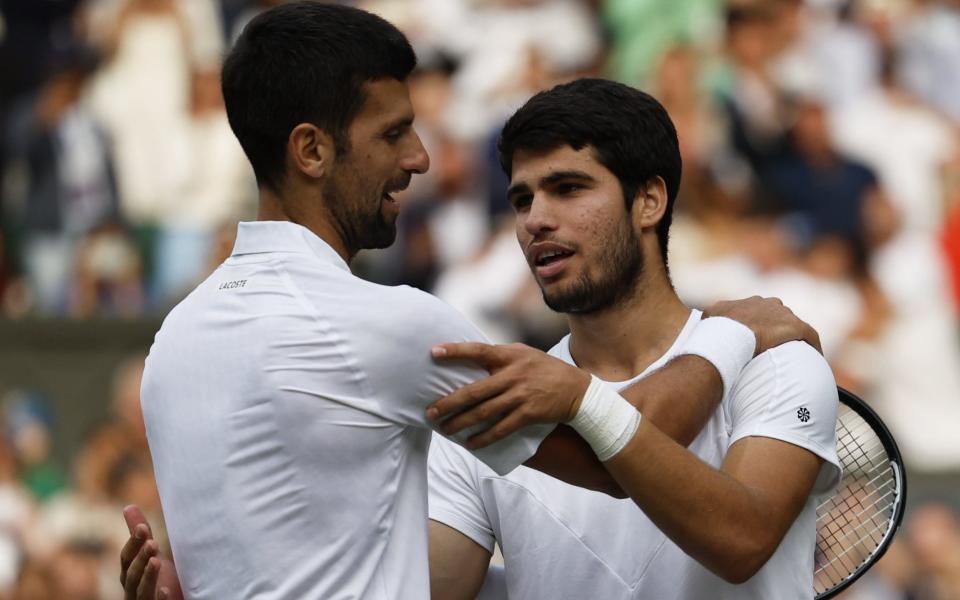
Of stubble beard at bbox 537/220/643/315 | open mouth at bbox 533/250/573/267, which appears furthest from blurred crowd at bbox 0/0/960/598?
open mouth at bbox 533/250/573/267

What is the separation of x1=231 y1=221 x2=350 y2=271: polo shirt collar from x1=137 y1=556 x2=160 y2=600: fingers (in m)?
0.59

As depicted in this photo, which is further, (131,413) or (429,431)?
(131,413)

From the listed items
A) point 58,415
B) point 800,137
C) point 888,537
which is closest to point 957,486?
point 800,137

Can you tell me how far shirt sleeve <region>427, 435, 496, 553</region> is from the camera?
375cm

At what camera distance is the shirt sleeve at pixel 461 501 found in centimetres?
375

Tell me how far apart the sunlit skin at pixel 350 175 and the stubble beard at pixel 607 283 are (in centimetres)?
68

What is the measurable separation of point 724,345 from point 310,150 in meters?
0.93

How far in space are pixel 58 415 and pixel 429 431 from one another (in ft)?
24.3

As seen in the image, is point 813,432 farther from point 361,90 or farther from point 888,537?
point 361,90

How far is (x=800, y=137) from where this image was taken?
344 inches

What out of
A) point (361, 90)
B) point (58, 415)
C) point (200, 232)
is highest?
point (361, 90)

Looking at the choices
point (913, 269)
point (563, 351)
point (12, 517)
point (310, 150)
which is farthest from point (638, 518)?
point (12, 517)

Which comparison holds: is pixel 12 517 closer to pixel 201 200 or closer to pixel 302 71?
pixel 201 200

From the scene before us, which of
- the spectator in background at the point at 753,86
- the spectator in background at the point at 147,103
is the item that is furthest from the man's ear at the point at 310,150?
the spectator in background at the point at 147,103
